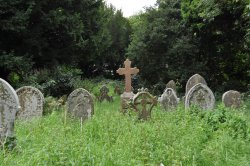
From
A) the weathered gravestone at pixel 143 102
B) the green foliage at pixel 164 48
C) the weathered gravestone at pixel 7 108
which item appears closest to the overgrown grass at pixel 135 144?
the weathered gravestone at pixel 7 108

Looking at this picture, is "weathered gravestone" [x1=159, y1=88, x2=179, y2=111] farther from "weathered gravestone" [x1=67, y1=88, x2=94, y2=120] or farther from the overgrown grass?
the overgrown grass

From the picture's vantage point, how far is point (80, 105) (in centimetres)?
1070

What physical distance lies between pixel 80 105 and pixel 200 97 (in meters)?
3.73

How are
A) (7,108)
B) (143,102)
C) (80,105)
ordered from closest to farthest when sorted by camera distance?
(7,108) → (80,105) → (143,102)

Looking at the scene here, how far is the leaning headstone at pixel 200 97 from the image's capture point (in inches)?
456

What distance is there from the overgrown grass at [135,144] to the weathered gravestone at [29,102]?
219 centimetres

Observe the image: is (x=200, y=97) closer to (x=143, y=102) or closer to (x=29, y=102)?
(x=143, y=102)

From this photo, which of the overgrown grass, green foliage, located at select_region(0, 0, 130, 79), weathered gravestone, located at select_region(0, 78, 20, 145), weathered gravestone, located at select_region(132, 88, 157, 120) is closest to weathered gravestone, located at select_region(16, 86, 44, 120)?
the overgrown grass

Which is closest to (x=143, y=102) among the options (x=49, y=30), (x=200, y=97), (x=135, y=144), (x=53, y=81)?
(x=200, y=97)

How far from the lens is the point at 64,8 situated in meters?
21.5

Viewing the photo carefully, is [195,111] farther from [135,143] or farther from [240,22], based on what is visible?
[240,22]

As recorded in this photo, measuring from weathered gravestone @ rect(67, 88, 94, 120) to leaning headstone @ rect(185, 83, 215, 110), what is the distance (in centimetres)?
303

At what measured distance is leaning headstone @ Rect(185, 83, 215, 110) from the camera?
11594 mm

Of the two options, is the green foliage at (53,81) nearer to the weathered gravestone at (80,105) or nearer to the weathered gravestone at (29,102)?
the weathered gravestone at (29,102)
